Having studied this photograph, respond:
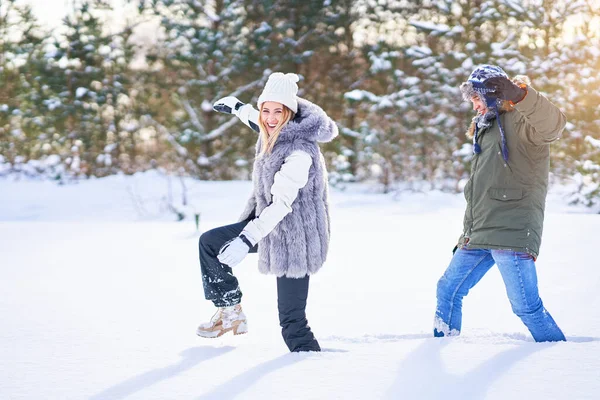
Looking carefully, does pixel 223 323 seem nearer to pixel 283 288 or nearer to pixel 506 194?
pixel 283 288

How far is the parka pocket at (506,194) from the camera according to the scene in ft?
9.86

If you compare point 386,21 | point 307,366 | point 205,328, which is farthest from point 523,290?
point 386,21

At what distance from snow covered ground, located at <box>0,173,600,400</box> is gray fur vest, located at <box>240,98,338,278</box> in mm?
472

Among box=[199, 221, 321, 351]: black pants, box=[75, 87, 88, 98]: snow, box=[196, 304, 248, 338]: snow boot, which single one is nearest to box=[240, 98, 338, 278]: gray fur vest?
box=[199, 221, 321, 351]: black pants

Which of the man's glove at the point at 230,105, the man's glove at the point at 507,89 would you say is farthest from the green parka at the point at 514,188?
the man's glove at the point at 230,105

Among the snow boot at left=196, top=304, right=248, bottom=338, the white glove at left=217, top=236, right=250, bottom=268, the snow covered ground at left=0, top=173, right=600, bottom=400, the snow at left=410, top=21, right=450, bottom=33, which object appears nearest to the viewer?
the snow covered ground at left=0, top=173, right=600, bottom=400

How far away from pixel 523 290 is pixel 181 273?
3610mm

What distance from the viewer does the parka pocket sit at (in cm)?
301

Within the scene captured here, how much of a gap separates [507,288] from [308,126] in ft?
4.46

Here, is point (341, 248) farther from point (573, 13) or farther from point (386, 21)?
point (386, 21)

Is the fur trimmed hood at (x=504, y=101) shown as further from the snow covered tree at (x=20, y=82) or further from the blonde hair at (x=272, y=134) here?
the snow covered tree at (x=20, y=82)

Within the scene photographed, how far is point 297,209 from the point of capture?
9.89ft

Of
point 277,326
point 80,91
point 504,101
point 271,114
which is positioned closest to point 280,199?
point 271,114

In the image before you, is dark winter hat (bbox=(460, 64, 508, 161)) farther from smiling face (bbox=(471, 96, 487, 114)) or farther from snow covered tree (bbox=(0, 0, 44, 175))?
snow covered tree (bbox=(0, 0, 44, 175))
